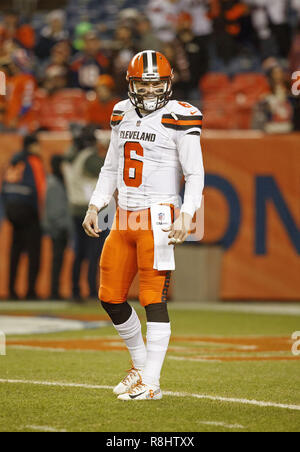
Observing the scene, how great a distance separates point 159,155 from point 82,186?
6.17 metres

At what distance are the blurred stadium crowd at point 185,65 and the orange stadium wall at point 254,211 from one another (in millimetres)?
632

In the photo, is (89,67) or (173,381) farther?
(89,67)

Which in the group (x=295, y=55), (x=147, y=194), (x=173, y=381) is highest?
(x=295, y=55)

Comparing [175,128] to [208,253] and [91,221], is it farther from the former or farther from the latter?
[208,253]

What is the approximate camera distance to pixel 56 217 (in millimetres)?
11688

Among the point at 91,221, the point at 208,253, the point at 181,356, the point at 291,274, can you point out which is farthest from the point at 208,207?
the point at 91,221

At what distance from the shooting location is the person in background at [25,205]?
1180 cm

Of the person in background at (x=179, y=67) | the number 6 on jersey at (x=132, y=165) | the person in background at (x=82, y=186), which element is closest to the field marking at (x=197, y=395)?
the number 6 on jersey at (x=132, y=165)

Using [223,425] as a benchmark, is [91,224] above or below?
above

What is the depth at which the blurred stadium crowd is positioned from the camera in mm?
12797

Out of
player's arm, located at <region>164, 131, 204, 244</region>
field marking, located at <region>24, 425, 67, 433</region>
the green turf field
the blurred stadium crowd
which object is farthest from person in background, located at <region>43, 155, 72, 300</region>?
field marking, located at <region>24, 425, 67, 433</region>

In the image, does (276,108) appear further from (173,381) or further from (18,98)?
(173,381)

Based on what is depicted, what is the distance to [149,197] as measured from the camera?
5312 millimetres
